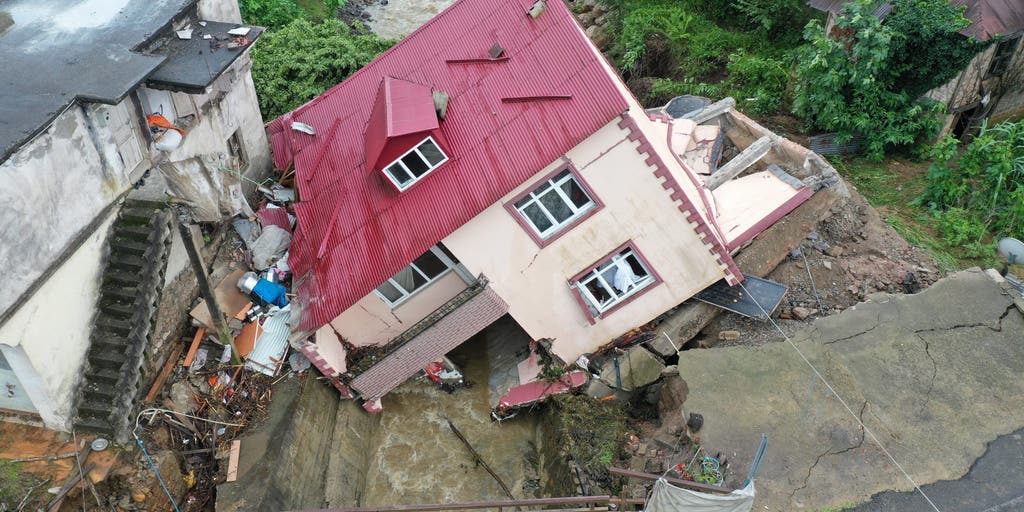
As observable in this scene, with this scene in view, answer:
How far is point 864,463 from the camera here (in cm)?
1144

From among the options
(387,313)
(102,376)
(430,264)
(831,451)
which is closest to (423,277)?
(430,264)

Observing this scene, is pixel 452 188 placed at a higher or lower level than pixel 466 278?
higher

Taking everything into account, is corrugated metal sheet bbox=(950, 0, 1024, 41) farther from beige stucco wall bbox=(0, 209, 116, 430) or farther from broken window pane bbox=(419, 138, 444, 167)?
beige stucco wall bbox=(0, 209, 116, 430)

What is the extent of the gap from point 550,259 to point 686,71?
1274 cm

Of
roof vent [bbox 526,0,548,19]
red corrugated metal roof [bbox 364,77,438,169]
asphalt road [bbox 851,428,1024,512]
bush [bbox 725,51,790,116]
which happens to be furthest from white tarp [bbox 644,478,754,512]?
bush [bbox 725,51,790,116]

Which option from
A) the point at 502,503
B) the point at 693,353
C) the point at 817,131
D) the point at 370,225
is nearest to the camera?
the point at 502,503

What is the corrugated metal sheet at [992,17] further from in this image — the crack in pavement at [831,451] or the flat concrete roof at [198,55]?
the flat concrete roof at [198,55]

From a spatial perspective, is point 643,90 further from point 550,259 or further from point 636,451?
point 636,451

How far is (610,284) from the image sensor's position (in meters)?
14.5

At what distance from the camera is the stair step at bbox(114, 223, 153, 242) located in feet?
38.9

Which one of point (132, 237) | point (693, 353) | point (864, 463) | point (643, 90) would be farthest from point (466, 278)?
point (643, 90)

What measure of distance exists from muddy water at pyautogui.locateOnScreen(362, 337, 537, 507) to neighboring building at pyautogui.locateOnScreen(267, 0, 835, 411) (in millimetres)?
1227

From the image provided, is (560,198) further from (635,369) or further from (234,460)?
(234,460)

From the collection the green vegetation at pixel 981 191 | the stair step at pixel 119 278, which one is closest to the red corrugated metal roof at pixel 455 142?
the stair step at pixel 119 278
